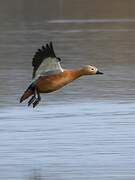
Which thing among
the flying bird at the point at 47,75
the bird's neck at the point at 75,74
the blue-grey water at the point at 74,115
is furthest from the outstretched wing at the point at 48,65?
the blue-grey water at the point at 74,115

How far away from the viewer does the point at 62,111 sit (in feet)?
45.5

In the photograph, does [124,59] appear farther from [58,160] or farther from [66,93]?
[58,160]

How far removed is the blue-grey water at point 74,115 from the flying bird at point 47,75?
80cm

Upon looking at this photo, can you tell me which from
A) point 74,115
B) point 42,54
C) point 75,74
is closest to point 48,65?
point 42,54

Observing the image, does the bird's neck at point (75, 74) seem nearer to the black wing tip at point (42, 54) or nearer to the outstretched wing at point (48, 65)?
the outstretched wing at point (48, 65)

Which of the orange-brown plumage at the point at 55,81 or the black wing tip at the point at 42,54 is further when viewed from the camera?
the black wing tip at the point at 42,54

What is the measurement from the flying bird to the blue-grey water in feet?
2.61

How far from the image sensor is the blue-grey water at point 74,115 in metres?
10.3

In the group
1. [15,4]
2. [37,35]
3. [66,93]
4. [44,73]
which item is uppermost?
[44,73]

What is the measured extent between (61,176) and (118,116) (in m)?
3.62

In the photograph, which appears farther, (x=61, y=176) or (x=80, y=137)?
(x=80, y=137)

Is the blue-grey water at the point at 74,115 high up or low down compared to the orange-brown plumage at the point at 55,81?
down

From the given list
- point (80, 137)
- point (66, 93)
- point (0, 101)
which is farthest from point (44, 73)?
point (66, 93)

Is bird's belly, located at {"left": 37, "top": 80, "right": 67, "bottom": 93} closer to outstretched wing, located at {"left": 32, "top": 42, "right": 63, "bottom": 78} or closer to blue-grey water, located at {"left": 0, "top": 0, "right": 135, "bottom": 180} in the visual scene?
outstretched wing, located at {"left": 32, "top": 42, "right": 63, "bottom": 78}
